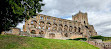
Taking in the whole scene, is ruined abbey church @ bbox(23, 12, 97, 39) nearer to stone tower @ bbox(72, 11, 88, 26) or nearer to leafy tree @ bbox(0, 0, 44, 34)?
stone tower @ bbox(72, 11, 88, 26)

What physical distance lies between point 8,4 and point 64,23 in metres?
40.4

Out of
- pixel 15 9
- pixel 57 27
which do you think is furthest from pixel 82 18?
pixel 15 9

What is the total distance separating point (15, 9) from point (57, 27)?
35.5 metres

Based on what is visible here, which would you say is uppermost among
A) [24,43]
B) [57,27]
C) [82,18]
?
[82,18]

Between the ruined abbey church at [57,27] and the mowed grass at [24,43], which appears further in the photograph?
the ruined abbey church at [57,27]

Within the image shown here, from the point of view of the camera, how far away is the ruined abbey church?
121 ft

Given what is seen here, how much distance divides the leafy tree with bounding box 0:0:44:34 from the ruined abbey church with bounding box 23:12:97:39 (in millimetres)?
15893

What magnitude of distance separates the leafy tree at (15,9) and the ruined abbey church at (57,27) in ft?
52.1

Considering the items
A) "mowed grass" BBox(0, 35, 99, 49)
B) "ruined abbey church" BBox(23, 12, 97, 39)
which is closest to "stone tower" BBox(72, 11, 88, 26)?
"ruined abbey church" BBox(23, 12, 97, 39)

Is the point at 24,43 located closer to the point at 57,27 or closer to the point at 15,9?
the point at 15,9

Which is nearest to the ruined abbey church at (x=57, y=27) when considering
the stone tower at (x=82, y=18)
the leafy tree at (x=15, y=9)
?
the stone tower at (x=82, y=18)

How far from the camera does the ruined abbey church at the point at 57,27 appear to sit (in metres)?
36.8

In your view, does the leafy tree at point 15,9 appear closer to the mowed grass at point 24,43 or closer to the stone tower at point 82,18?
the mowed grass at point 24,43

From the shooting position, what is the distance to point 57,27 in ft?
156
